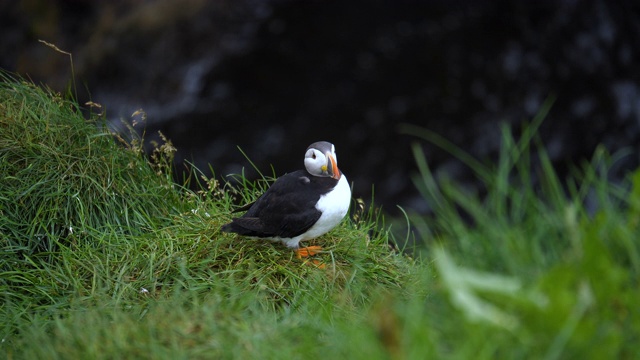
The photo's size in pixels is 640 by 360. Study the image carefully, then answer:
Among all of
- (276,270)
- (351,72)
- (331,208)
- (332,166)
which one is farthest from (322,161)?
(351,72)

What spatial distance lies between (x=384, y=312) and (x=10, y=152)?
2979 mm

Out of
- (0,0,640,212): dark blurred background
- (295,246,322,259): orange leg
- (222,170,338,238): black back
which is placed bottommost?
(0,0,640,212): dark blurred background

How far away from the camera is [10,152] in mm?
4191

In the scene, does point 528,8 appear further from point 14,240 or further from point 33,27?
point 14,240

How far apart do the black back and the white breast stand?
1.0 inches

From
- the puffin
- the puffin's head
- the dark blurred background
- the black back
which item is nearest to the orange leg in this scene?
the puffin

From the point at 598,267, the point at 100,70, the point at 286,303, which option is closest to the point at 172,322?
the point at 286,303

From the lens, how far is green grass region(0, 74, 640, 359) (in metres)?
1.96

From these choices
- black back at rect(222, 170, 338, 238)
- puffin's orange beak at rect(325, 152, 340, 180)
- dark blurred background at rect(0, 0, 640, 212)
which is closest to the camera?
black back at rect(222, 170, 338, 238)

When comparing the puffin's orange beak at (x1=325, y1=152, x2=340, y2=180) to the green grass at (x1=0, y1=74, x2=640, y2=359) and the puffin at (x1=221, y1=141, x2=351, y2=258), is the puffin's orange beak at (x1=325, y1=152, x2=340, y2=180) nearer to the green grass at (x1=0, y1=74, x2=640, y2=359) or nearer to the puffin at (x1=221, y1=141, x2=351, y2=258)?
the puffin at (x1=221, y1=141, x2=351, y2=258)

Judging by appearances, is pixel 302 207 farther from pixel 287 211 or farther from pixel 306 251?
pixel 306 251

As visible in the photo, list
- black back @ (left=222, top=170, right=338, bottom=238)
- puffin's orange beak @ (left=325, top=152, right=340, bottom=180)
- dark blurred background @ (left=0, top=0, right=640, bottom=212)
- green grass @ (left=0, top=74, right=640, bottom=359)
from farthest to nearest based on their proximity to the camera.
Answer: dark blurred background @ (left=0, top=0, right=640, bottom=212)
puffin's orange beak @ (left=325, top=152, right=340, bottom=180)
black back @ (left=222, top=170, right=338, bottom=238)
green grass @ (left=0, top=74, right=640, bottom=359)

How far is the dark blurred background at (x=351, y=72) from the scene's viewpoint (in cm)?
920

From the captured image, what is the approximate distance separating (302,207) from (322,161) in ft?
0.87
